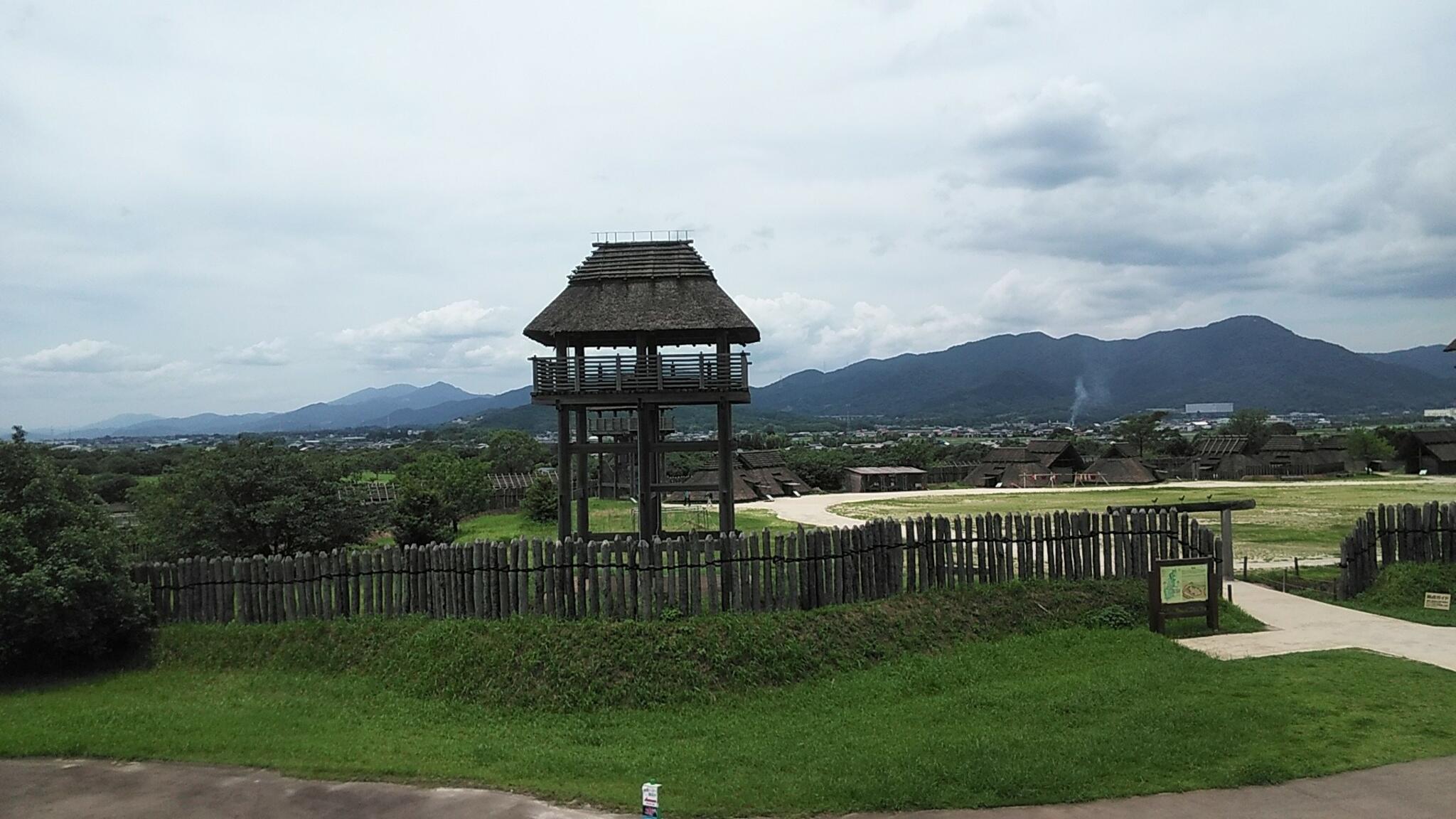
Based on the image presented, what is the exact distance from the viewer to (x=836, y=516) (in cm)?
4184

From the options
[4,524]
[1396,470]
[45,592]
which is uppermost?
[4,524]

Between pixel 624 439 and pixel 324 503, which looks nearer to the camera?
pixel 324 503

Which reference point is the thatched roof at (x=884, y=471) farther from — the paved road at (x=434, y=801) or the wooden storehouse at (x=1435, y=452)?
the paved road at (x=434, y=801)

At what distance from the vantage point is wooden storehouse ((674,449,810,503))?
55.1 metres

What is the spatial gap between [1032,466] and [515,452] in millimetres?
41018

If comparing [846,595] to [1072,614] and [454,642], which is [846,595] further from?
[454,642]

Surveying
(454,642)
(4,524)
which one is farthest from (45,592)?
(454,642)

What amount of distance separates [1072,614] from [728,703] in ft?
21.5

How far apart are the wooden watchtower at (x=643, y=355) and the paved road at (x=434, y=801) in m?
10.6

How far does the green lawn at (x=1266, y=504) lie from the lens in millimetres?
30016

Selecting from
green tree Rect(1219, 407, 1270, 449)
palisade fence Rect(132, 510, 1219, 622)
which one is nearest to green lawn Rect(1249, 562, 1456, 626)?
palisade fence Rect(132, 510, 1219, 622)

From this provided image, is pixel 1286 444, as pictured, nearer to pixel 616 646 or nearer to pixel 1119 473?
pixel 1119 473

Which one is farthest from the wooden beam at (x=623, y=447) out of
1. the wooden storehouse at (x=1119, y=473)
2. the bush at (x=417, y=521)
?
the wooden storehouse at (x=1119, y=473)

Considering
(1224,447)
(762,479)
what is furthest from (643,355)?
(1224,447)
